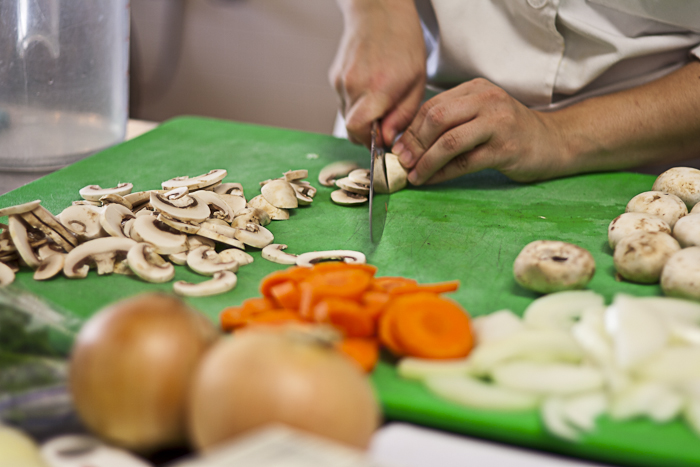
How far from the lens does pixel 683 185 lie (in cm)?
171

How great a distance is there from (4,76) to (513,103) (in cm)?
172

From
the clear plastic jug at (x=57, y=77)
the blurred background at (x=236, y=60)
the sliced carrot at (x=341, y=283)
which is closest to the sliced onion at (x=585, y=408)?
the sliced carrot at (x=341, y=283)

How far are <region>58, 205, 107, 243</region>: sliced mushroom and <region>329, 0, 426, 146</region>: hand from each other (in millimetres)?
844

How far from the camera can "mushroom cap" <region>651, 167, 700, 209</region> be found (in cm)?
169

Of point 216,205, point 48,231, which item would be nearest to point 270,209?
point 216,205

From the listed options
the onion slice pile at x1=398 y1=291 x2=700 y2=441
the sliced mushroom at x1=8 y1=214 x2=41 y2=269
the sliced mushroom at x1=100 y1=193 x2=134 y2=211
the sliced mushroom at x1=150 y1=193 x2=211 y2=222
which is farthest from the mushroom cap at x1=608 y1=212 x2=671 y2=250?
the sliced mushroom at x1=8 y1=214 x2=41 y2=269

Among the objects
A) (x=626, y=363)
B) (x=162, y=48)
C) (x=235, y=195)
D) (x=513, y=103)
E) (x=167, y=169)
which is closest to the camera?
(x=626, y=363)

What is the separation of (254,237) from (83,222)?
0.43 metres

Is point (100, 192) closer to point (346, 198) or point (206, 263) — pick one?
point (206, 263)

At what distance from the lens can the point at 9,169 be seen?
7.06ft

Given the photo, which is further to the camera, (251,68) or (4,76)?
(251,68)

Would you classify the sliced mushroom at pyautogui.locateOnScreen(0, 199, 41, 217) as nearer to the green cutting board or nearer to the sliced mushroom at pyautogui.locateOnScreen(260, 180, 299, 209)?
the green cutting board

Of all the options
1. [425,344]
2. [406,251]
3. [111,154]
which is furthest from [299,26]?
[425,344]

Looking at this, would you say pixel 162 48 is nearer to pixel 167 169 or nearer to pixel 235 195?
pixel 167 169
